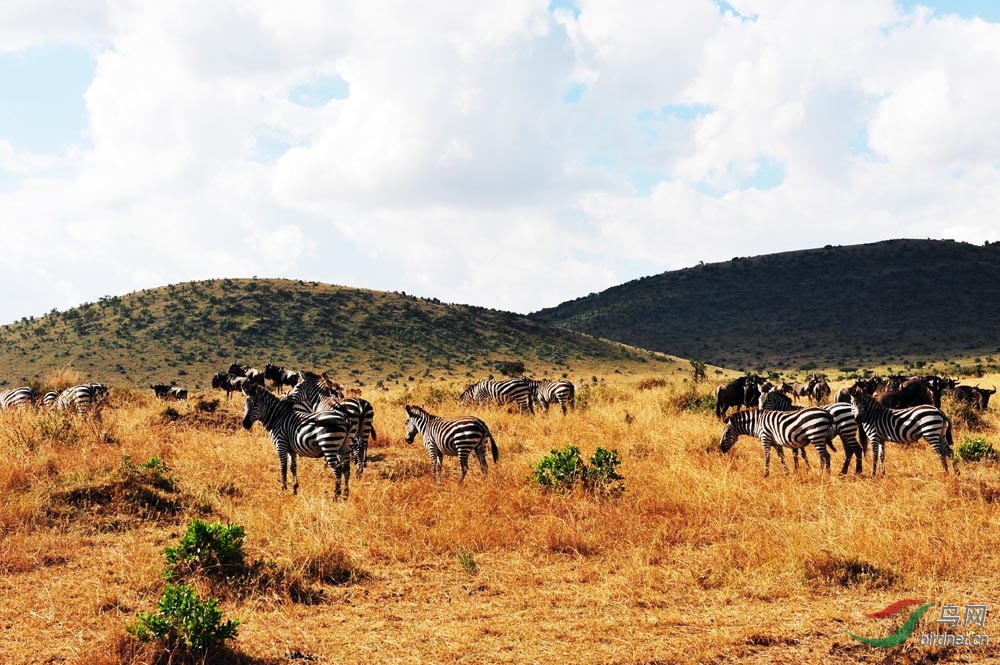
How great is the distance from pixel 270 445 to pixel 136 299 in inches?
2942

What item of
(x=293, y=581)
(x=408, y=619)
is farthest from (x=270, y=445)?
(x=408, y=619)

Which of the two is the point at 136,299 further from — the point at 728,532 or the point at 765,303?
the point at 765,303

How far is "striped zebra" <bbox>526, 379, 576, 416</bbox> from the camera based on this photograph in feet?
77.8

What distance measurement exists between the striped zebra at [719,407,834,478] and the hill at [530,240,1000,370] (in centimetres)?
7392

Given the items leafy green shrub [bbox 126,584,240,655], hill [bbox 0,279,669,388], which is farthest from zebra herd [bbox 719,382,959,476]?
hill [bbox 0,279,669,388]

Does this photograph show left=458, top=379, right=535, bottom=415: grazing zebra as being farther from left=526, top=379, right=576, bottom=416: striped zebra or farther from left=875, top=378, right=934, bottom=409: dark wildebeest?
left=875, top=378, right=934, bottom=409: dark wildebeest

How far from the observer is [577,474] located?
12039 mm

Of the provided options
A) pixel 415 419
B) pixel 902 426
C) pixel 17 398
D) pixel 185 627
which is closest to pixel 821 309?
pixel 902 426

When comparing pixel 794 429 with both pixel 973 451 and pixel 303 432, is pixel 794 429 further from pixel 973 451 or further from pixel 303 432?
pixel 303 432

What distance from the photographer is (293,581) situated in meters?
8.17

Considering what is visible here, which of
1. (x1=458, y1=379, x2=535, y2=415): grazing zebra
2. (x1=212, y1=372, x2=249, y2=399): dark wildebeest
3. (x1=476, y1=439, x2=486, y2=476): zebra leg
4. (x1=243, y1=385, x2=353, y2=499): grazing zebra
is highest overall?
(x1=212, y1=372, x2=249, y2=399): dark wildebeest

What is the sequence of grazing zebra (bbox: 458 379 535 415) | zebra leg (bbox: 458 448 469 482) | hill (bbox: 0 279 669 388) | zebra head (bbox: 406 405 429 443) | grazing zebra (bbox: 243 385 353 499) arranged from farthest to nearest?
hill (bbox: 0 279 669 388) → grazing zebra (bbox: 458 379 535 415) → zebra head (bbox: 406 405 429 443) → zebra leg (bbox: 458 448 469 482) → grazing zebra (bbox: 243 385 353 499)

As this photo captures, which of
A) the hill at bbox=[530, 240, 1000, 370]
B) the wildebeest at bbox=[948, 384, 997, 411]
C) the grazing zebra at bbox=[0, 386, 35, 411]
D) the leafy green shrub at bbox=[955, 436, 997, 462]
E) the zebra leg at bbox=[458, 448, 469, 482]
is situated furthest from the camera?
the hill at bbox=[530, 240, 1000, 370]

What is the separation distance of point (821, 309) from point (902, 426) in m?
102
